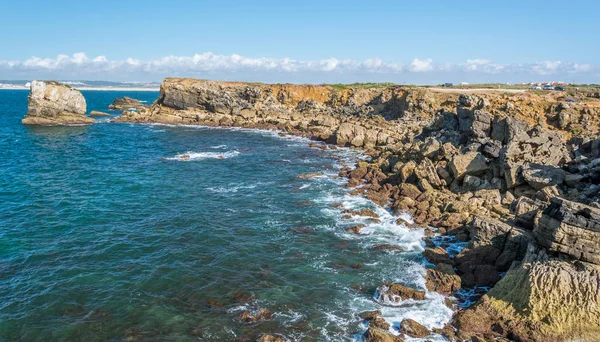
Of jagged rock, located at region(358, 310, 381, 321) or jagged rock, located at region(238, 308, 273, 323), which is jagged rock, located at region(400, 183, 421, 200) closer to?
jagged rock, located at region(358, 310, 381, 321)

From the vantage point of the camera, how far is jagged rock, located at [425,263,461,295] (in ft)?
77.6

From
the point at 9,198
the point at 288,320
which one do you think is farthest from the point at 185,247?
the point at 9,198

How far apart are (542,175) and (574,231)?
1662cm

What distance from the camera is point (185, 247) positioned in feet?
96.8

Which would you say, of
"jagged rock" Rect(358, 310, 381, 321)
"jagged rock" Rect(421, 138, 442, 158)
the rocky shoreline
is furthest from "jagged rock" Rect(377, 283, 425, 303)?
"jagged rock" Rect(421, 138, 442, 158)

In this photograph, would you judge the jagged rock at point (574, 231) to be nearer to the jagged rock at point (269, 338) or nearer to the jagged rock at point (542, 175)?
the jagged rock at point (269, 338)

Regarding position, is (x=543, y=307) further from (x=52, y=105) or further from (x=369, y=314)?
(x=52, y=105)

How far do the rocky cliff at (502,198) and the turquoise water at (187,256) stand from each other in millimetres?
2673

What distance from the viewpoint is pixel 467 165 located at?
39844 millimetres

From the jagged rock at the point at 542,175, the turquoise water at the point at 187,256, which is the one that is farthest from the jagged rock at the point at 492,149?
the turquoise water at the point at 187,256

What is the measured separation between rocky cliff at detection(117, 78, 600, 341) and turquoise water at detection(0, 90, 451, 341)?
2.67 metres

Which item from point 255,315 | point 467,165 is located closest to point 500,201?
point 467,165

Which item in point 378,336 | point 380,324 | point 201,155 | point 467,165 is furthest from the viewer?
point 201,155

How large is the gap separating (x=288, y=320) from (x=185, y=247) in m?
11.9
